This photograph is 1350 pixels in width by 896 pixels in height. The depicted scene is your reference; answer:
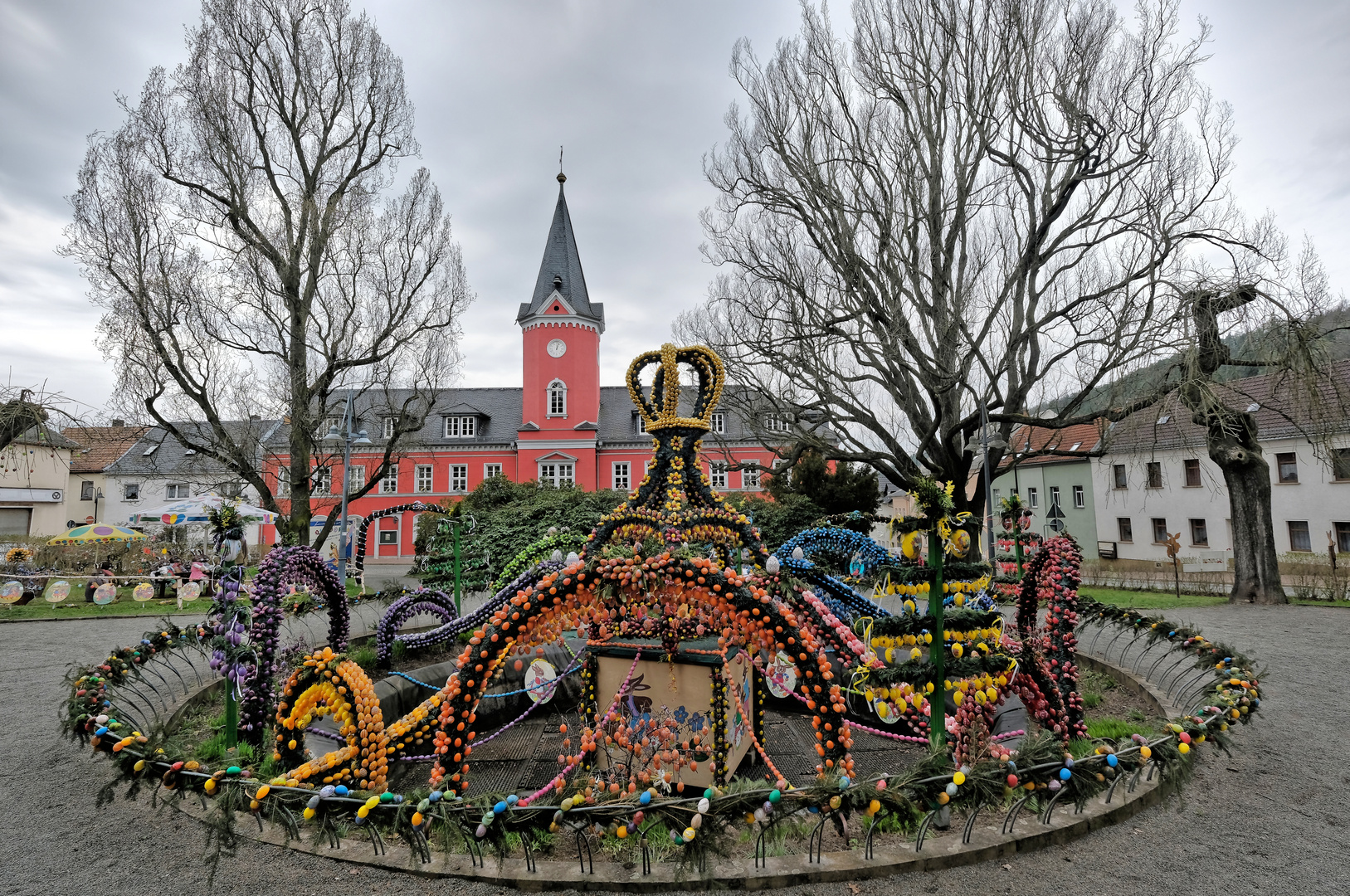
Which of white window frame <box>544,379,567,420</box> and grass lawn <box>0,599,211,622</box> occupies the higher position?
white window frame <box>544,379,567,420</box>

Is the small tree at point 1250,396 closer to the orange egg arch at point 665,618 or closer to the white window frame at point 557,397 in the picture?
the orange egg arch at point 665,618

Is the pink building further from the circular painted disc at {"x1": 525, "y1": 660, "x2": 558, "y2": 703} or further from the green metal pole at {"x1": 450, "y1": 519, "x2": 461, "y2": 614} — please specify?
the circular painted disc at {"x1": 525, "y1": 660, "x2": 558, "y2": 703}

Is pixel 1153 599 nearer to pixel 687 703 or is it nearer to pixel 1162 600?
pixel 1162 600

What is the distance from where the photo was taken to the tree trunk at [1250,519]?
1531cm

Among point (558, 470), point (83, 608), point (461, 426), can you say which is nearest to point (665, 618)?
point (83, 608)

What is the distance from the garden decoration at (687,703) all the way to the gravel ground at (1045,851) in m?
0.34

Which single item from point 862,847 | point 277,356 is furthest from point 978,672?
point 277,356

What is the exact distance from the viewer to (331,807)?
3730 millimetres

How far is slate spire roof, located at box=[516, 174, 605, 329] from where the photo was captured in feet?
127

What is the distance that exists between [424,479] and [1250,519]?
37348 millimetres

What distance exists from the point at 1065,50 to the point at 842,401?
374 inches

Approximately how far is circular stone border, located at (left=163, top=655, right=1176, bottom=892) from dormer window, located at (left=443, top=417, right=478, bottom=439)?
37973 mm

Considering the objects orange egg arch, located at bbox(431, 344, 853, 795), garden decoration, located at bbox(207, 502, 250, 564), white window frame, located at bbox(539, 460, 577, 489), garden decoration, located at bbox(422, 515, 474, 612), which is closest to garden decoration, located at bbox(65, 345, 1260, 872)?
orange egg arch, located at bbox(431, 344, 853, 795)

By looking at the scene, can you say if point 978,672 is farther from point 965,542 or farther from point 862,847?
point 862,847
